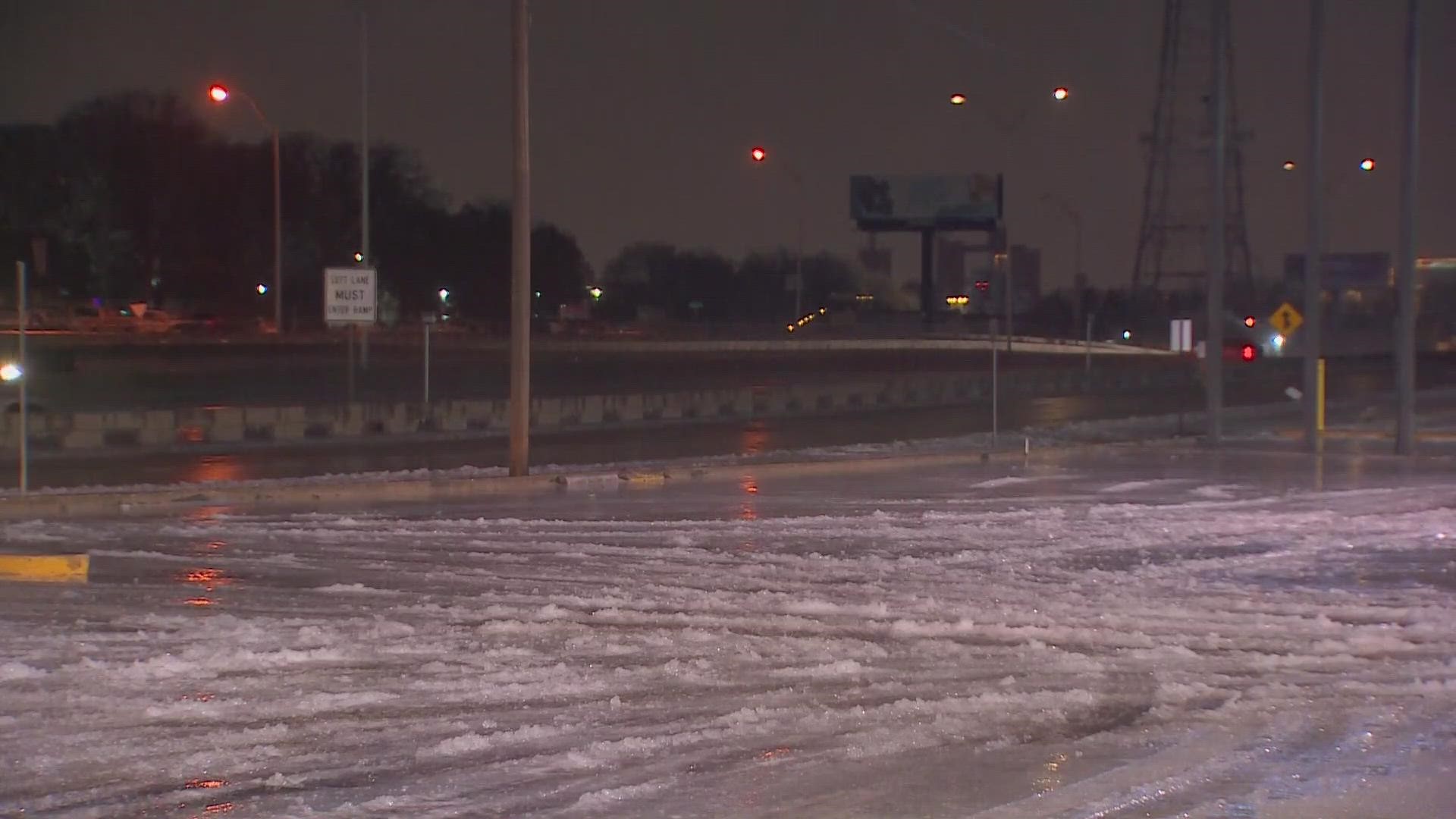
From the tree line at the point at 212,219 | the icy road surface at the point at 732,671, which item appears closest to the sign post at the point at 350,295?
the icy road surface at the point at 732,671

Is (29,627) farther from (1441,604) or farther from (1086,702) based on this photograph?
(1441,604)

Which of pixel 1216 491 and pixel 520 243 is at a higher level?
pixel 520 243

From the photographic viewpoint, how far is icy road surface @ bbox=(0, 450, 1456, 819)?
7141mm

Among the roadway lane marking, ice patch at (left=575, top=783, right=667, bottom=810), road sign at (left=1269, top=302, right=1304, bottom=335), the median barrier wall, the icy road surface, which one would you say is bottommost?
ice patch at (left=575, top=783, right=667, bottom=810)

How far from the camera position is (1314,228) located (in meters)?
28.7

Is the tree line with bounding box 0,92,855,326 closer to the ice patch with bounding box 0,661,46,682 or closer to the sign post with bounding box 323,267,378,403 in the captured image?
the sign post with bounding box 323,267,378,403

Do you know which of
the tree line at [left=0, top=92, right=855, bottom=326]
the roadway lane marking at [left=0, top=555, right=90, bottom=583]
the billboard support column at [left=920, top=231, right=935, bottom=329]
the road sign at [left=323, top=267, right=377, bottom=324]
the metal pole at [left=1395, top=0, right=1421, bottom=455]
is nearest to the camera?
the roadway lane marking at [left=0, top=555, right=90, bottom=583]

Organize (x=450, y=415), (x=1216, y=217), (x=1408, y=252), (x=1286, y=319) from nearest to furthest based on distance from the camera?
(x=1408, y=252) → (x=1216, y=217) → (x=1286, y=319) → (x=450, y=415)

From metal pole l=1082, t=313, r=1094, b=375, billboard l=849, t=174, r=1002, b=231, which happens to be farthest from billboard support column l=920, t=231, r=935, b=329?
metal pole l=1082, t=313, r=1094, b=375

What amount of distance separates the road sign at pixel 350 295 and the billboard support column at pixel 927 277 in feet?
253

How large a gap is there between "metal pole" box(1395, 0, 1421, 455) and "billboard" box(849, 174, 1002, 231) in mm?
88758

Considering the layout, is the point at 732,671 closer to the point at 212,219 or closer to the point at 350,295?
the point at 350,295

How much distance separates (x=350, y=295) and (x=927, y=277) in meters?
86.8

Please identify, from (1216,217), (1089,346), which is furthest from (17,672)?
(1089,346)
